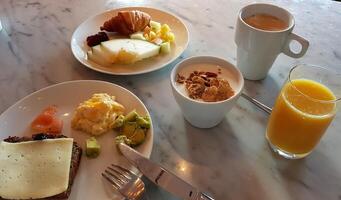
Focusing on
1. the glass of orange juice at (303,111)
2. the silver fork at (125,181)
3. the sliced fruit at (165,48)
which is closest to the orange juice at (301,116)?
the glass of orange juice at (303,111)

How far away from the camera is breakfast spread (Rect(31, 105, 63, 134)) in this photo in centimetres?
86

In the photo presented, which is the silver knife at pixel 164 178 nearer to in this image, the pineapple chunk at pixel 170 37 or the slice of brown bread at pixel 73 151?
the slice of brown bread at pixel 73 151

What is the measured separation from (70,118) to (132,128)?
0.21m

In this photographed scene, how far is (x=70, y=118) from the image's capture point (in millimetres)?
907

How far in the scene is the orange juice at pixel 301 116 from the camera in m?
0.71

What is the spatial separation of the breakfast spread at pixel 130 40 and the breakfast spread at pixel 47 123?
0.26 meters

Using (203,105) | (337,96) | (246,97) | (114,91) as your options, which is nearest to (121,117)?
(114,91)

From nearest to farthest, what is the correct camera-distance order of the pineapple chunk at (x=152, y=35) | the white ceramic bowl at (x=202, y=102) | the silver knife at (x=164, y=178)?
the silver knife at (x=164, y=178), the white ceramic bowl at (x=202, y=102), the pineapple chunk at (x=152, y=35)

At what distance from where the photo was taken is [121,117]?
0.85 m

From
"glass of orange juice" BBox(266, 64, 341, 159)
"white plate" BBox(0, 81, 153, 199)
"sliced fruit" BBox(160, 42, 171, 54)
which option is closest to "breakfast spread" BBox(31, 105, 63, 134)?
"white plate" BBox(0, 81, 153, 199)

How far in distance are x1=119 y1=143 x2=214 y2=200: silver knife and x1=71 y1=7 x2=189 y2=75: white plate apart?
36 centimetres

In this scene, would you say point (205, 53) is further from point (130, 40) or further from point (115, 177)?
point (115, 177)

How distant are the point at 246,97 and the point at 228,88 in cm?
16

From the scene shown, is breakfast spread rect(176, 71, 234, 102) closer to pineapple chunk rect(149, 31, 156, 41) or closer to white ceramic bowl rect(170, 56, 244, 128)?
white ceramic bowl rect(170, 56, 244, 128)
